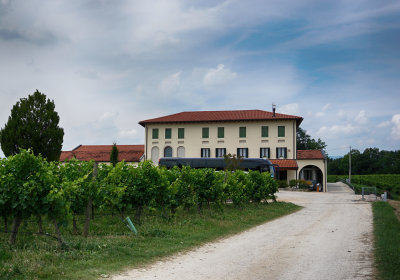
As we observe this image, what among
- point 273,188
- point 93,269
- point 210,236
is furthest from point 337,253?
point 273,188

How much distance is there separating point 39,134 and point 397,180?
2226 inches

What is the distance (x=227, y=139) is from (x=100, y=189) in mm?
36589

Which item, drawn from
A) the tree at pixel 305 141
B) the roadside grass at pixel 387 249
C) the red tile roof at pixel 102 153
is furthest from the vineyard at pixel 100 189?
the tree at pixel 305 141

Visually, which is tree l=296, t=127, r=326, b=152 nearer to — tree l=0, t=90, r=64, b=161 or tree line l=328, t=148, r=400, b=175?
tree line l=328, t=148, r=400, b=175

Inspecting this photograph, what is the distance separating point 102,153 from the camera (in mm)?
50594

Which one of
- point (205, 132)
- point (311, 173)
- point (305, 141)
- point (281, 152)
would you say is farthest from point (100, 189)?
point (305, 141)

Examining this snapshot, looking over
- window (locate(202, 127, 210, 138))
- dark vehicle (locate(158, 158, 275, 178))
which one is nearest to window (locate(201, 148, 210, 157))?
window (locate(202, 127, 210, 138))

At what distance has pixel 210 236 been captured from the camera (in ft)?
33.6

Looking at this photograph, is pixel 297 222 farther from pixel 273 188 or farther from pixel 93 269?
pixel 93 269

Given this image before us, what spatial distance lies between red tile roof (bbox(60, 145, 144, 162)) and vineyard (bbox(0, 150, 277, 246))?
98.5 ft

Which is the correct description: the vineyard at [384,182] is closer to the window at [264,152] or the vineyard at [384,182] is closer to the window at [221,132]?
the window at [264,152]

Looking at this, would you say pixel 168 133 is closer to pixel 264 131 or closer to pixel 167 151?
pixel 167 151

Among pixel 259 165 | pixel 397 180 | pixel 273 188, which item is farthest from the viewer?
pixel 397 180

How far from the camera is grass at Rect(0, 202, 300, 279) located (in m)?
6.24
